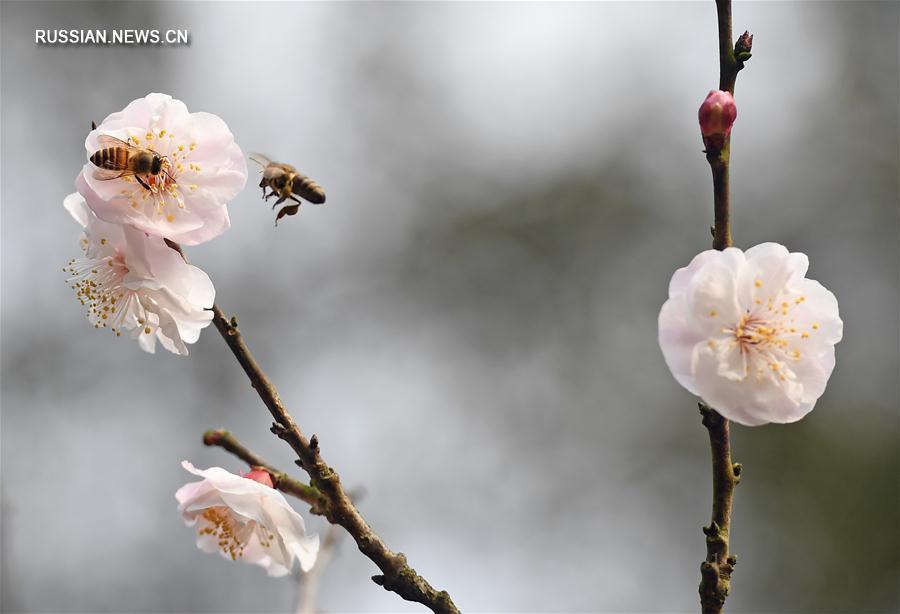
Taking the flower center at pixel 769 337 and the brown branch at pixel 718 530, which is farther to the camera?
the flower center at pixel 769 337

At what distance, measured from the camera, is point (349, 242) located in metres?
7.37

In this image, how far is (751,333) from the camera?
1.07 metres

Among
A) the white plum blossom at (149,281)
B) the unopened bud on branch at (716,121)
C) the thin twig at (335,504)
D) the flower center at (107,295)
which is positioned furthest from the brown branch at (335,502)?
the unopened bud on branch at (716,121)

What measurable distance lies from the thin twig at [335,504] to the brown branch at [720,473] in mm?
265

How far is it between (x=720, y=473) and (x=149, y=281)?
0.70m

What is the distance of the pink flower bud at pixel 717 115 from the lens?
95cm

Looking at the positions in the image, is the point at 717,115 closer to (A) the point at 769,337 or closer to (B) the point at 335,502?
(A) the point at 769,337

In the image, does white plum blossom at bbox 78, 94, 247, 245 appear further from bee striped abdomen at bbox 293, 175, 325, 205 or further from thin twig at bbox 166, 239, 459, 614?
thin twig at bbox 166, 239, 459, 614

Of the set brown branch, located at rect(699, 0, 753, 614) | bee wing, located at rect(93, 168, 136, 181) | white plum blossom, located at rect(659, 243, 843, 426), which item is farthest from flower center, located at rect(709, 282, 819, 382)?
bee wing, located at rect(93, 168, 136, 181)

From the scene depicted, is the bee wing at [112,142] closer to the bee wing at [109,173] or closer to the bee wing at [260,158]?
the bee wing at [109,173]

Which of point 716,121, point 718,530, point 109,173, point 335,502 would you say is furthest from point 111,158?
point 718,530

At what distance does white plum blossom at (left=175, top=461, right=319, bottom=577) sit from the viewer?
1.11 metres

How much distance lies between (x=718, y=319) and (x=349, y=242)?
6464 mm

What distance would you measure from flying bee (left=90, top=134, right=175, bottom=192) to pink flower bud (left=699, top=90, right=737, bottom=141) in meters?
0.68
